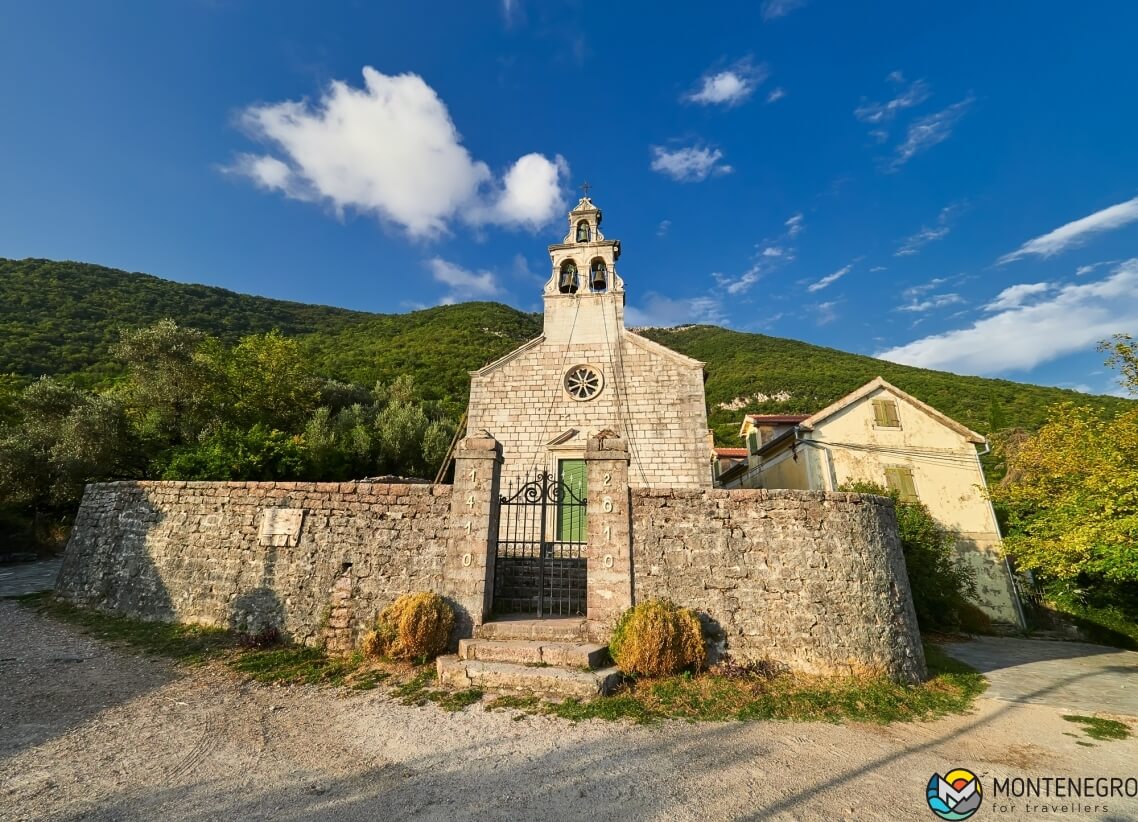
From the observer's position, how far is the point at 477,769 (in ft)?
13.0

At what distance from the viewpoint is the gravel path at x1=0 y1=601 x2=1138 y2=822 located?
11.3 feet

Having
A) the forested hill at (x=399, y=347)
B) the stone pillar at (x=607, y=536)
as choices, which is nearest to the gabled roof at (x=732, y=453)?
the forested hill at (x=399, y=347)

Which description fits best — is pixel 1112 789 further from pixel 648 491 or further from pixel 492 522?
pixel 492 522

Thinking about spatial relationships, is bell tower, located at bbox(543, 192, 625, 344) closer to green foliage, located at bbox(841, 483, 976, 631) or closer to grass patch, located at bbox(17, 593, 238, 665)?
green foliage, located at bbox(841, 483, 976, 631)

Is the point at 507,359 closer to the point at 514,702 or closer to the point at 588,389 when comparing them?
the point at 588,389

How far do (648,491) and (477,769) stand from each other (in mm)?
3991

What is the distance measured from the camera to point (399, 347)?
4494cm

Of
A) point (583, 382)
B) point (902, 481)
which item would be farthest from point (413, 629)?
point (902, 481)

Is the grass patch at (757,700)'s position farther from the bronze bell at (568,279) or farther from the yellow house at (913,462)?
the bronze bell at (568,279)

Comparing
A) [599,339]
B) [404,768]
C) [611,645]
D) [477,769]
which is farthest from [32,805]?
[599,339]

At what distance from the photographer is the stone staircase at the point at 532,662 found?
18.0 feet

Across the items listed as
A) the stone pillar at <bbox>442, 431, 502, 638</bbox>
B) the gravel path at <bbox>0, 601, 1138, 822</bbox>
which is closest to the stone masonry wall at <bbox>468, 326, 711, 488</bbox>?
the stone pillar at <bbox>442, 431, 502, 638</bbox>

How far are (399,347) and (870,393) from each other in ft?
132
